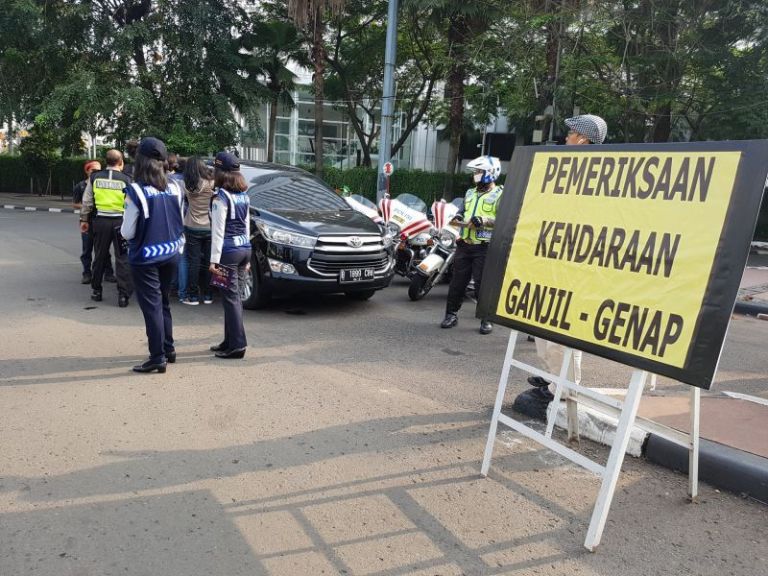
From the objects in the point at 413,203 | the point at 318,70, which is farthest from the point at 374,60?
the point at 413,203

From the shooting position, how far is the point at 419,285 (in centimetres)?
855

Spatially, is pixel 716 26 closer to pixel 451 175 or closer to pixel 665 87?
pixel 665 87

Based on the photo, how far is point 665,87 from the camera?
50.3 ft

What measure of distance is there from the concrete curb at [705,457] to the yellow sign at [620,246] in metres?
1.24

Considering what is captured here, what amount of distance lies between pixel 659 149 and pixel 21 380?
4.76m

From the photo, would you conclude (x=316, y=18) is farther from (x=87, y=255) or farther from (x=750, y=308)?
(x=750, y=308)

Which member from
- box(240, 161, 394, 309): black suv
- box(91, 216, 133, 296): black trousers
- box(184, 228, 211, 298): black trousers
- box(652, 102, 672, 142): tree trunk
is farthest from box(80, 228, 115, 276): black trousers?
box(652, 102, 672, 142): tree trunk

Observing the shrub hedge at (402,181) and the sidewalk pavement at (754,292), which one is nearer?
the sidewalk pavement at (754,292)

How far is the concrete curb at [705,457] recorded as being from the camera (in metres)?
3.45

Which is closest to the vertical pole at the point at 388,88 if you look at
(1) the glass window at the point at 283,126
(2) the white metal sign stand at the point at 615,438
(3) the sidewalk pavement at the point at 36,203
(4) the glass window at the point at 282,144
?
(3) the sidewalk pavement at the point at 36,203

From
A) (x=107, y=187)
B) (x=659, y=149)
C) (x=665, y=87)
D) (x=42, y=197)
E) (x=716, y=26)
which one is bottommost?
(x=42, y=197)

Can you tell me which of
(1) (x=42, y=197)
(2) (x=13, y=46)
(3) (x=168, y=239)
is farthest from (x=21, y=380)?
(1) (x=42, y=197)

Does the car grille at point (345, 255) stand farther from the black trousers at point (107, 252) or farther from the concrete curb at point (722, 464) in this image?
the concrete curb at point (722, 464)

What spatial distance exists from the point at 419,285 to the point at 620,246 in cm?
562
